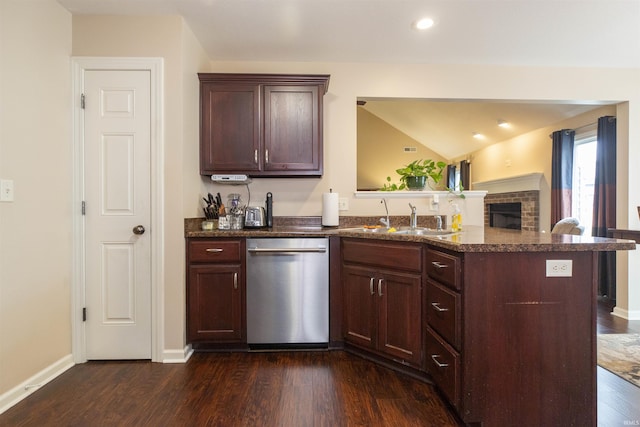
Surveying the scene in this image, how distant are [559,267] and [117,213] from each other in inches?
102

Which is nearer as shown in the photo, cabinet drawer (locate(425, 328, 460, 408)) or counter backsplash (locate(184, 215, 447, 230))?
cabinet drawer (locate(425, 328, 460, 408))

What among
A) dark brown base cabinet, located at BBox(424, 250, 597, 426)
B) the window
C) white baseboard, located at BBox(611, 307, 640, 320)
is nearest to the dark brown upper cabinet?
dark brown base cabinet, located at BBox(424, 250, 597, 426)

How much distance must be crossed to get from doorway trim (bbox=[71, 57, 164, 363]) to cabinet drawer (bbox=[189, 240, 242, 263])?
8.4 inches

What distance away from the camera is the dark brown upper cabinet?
8.14 ft

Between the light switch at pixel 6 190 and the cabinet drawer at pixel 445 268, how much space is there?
2.29 metres

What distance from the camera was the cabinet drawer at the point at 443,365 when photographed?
4.76ft

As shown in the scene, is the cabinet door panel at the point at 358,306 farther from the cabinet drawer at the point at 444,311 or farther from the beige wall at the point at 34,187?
the beige wall at the point at 34,187

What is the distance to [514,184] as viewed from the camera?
15.3 feet

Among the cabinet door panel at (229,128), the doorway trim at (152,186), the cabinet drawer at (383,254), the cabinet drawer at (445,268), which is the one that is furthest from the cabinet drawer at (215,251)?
the cabinet drawer at (445,268)

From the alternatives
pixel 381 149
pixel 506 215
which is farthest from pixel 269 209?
pixel 381 149

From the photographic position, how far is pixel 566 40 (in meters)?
2.43

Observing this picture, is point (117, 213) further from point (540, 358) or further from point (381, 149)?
point (381, 149)

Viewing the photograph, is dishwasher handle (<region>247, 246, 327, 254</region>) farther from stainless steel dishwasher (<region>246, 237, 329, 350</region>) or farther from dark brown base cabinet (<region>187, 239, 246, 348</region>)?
dark brown base cabinet (<region>187, 239, 246, 348</region>)

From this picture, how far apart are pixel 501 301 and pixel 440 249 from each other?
14.3 inches
